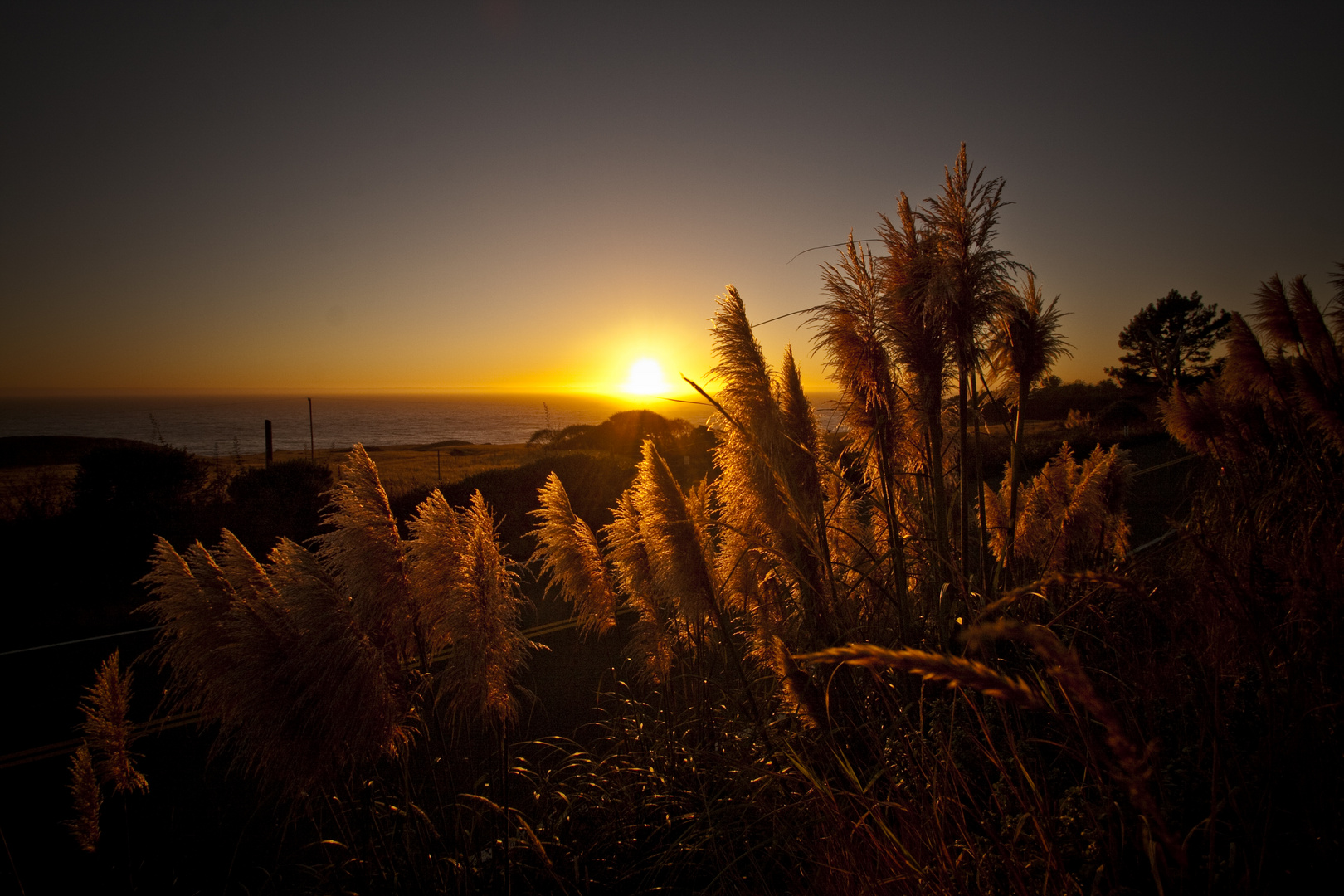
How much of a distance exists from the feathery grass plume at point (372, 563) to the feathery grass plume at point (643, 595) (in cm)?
102

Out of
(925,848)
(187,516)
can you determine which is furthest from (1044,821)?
(187,516)

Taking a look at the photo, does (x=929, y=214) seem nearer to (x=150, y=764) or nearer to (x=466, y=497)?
(x=150, y=764)

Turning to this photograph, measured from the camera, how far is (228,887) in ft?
9.43

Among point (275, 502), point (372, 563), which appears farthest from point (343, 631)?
point (275, 502)

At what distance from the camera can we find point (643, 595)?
→ 314 centimetres

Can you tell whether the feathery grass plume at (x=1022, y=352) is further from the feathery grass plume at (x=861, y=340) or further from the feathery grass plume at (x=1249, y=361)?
the feathery grass plume at (x=1249, y=361)

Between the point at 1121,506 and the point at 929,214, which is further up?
the point at 929,214

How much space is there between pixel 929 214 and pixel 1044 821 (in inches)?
89.3

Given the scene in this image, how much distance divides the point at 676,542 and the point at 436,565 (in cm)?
103

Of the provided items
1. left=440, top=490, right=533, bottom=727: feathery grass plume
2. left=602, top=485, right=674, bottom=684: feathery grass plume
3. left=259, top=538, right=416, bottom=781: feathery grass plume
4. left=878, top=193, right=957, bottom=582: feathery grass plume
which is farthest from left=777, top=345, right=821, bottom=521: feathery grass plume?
left=259, top=538, right=416, bottom=781: feathery grass plume

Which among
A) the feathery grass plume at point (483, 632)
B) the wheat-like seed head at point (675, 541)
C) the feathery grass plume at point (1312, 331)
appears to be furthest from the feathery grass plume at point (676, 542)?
the feathery grass plume at point (1312, 331)

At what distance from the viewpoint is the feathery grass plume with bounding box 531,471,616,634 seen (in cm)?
323

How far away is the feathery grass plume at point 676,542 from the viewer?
8.86ft

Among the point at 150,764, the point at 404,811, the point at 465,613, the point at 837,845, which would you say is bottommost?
Result: the point at 150,764
